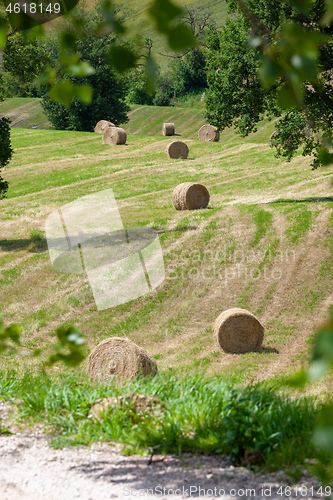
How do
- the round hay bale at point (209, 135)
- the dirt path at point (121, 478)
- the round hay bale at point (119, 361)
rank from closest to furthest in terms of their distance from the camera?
the dirt path at point (121, 478), the round hay bale at point (119, 361), the round hay bale at point (209, 135)

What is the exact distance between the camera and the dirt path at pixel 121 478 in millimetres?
3879

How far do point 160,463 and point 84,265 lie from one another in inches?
555

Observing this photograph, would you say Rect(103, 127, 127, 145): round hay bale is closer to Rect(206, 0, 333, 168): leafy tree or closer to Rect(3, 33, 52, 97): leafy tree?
Rect(206, 0, 333, 168): leafy tree

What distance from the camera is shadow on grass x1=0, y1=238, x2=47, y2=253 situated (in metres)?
19.4

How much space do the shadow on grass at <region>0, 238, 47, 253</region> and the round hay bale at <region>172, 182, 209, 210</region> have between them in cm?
587

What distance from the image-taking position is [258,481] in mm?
3947

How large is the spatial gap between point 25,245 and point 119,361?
10.9 m

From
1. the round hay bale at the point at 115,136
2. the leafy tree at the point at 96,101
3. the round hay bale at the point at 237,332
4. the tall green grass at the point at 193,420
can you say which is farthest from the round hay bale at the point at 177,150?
the tall green grass at the point at 193,420

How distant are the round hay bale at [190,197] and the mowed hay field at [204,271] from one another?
1.45ft

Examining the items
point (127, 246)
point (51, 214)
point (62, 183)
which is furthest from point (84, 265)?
point (62, 183)

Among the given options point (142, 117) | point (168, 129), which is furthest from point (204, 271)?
point (142, 117)

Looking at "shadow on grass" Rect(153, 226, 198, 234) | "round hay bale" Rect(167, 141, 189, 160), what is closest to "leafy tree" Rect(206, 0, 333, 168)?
"shadow on grass" Rect(153, 226, 198, 234)

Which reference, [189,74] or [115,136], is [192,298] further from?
[189,74]

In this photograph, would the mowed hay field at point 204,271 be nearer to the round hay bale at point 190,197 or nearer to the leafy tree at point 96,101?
the round hay bale at point 190,197
